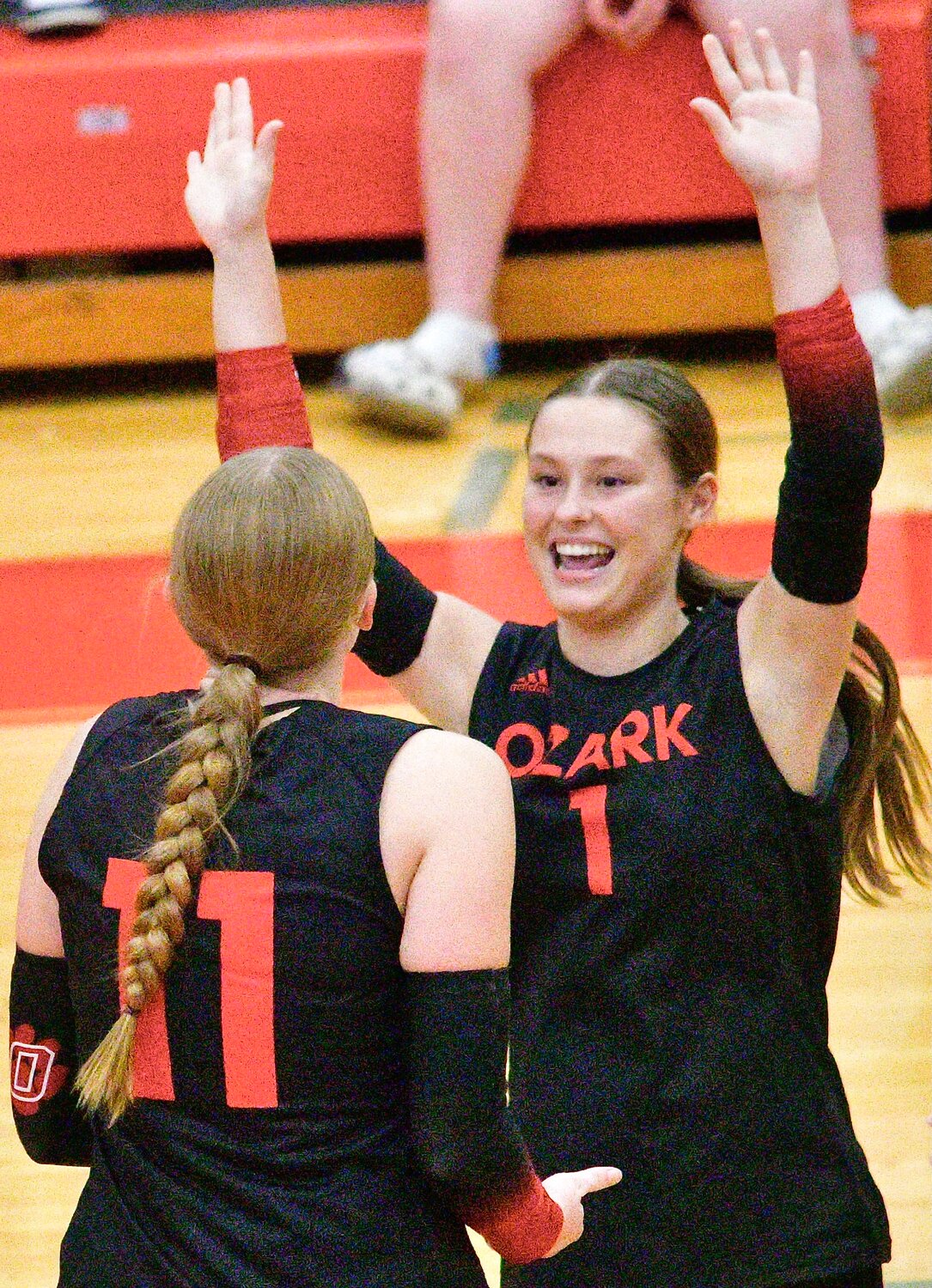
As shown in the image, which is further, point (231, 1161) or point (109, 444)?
point (109, 444)

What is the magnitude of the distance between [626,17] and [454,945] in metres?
3.28

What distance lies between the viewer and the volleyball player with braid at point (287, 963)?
112 cm

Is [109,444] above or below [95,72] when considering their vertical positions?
below

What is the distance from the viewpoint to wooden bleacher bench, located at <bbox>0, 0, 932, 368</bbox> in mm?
4250

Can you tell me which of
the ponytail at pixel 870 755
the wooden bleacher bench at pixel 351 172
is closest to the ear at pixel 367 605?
the ponytail at pixel 870 755

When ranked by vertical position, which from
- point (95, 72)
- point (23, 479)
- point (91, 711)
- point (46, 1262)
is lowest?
point (46, 1262)

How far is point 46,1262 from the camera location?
1942 mm

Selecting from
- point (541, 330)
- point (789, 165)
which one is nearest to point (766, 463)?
point (541, 330)

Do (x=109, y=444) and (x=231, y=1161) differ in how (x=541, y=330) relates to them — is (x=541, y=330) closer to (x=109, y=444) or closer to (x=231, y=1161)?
(x=109, y=444)

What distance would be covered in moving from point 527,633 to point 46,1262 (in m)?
0.87

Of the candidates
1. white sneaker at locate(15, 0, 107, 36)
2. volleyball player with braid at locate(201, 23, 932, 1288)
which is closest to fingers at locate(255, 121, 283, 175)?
volleyball player with braid at locate(201, 23, 932, 1288)

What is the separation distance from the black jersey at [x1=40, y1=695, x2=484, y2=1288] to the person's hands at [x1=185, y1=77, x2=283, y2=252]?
0.60 m

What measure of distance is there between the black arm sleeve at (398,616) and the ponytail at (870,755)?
23 centimetres

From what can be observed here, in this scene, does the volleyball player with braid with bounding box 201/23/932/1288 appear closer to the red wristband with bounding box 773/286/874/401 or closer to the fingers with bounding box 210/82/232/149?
the red wristband with bounding box 773/286/874/401
